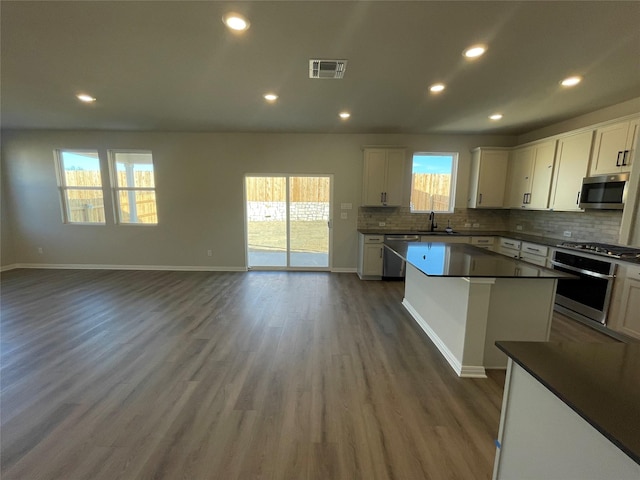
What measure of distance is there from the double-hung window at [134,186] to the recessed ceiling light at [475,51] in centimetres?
549

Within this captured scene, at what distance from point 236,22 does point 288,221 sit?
366 cm

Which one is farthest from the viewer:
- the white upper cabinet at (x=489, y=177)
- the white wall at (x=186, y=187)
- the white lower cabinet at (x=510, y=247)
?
the white wall at (x=186, y=187)

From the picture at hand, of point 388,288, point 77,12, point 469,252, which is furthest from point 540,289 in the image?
point 77,12

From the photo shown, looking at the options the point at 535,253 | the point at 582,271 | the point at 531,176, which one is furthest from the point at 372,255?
the point at 531,176

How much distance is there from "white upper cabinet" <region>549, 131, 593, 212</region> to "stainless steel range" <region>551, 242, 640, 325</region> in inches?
27.7

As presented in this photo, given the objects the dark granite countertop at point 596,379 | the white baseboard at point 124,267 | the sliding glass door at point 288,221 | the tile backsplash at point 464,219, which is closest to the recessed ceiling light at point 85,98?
the sliding glass door at point 288,221

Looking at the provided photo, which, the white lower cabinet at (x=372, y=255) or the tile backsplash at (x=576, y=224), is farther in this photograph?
the white lower cabinet at (x=372, y=255)

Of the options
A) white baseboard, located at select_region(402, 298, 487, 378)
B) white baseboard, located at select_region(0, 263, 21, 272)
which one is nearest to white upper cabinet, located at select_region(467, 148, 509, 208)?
white baseboard, located at select_region(402, 298, 487, 378)

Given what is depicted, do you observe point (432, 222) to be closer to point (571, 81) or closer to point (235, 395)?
point (571, 81)

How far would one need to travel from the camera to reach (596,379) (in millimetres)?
820

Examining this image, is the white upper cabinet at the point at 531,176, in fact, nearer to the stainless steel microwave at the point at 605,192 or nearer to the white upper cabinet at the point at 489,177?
the white upper cabinet at the point at 489,177

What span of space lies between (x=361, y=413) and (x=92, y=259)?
6273 millimetres

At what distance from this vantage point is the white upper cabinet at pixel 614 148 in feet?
9.46

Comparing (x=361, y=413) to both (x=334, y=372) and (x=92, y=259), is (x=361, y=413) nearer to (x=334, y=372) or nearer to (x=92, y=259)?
(x=334, y=372)
